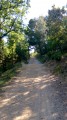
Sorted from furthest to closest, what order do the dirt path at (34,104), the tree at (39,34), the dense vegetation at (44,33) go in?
the tree at (39,34)
the dense vegetation at (44,33)
the dirt path at (34,104)

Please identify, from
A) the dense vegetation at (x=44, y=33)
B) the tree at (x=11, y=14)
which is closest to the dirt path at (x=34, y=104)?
the tree at (x=11, y=14)

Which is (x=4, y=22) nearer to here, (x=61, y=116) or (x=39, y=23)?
(x=61, y=116)

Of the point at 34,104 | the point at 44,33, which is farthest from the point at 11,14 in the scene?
the point at 44,33

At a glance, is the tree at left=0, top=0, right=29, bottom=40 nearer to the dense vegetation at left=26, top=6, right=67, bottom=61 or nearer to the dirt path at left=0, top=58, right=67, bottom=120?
the dense vegetation at left=26, top=6, right=67, bottom=61

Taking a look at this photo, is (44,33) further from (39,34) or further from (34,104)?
(34,104)

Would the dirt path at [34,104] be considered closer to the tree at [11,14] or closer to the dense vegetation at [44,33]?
the tree at [11,14]

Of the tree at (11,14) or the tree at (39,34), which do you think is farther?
the tree at (39,34)

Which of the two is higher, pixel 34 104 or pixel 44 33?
pixel 44 33

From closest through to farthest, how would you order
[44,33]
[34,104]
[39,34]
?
1. [34,104]
2. [44,33]
3. [39,34]

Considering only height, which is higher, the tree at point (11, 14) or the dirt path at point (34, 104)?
the tree at point (11, 14)

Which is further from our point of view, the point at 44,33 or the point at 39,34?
the point at 39,34

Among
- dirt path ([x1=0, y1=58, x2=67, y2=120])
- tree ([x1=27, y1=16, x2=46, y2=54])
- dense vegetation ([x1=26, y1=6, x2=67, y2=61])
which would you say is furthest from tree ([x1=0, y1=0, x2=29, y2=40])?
tree ([x1=27, y1=16, x2=46, y2=54])

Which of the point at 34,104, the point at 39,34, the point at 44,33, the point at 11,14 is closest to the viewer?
the point at 34,104

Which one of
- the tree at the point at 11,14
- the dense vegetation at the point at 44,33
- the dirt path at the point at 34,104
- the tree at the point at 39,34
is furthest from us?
the tree at the point at 39,34
